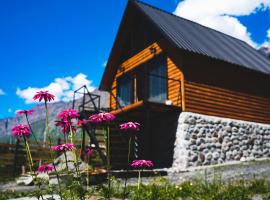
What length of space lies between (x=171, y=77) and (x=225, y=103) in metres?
3.04

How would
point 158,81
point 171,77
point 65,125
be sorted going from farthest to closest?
point 158,81 < point 171,77 < point 65,125

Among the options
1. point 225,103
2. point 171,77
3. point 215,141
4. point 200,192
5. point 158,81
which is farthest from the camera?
point 158,81

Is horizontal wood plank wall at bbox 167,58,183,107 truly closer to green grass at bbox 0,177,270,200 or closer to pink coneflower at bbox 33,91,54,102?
green grass at bbox 0,177,270,200

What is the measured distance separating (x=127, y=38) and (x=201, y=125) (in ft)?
26.2

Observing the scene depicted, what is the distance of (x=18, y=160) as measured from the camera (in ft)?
64.4

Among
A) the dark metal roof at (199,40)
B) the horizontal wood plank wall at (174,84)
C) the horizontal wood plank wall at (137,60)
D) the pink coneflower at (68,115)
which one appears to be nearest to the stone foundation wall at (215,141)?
the horizontal wood plank wall at (174,84)

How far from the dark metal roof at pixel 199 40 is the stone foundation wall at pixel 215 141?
313cm

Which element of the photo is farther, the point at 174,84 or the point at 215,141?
the point at 174,84

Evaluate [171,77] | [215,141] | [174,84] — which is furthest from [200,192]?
[171,77]

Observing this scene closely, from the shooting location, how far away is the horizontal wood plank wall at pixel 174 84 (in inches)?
588

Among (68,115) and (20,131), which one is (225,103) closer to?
(68,115)

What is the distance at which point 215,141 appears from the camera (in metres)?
15.2

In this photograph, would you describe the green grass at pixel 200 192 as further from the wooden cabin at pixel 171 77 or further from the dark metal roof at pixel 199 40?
the dark metal roof at pixel 199 40

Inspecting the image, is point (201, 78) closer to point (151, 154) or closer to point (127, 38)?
point (151, 154)
